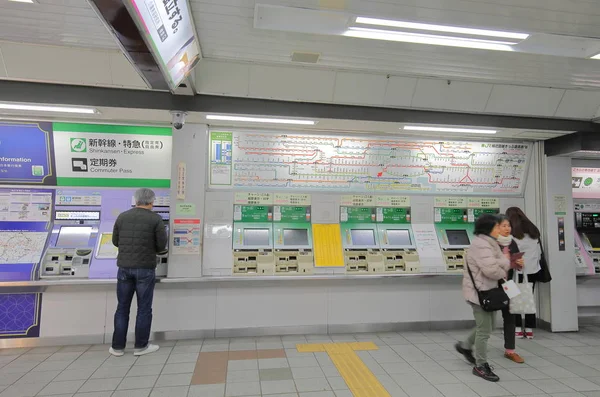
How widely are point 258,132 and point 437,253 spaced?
119 inches

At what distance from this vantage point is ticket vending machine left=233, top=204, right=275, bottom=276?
14.1ft

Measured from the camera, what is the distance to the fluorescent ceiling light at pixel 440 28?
8.48 feet

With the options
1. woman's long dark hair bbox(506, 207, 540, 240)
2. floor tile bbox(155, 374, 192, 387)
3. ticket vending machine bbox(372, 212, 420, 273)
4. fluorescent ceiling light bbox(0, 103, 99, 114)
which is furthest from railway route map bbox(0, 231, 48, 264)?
woman's long dark hair bbox(506, 207, 540, 240)

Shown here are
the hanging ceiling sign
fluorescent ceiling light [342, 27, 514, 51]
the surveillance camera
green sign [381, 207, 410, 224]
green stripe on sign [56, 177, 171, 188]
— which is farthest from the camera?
green sign [381, 207, 410, 224]

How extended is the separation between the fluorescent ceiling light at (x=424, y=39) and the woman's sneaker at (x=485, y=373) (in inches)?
116

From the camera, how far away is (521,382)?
3.19 metres

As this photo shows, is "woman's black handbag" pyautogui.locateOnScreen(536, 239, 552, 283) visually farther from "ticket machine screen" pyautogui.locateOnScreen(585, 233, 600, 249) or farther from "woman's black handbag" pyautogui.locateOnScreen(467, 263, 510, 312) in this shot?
"woman's black handbag" pyautogui.locateOnScreen(467, 263, 510, 312)

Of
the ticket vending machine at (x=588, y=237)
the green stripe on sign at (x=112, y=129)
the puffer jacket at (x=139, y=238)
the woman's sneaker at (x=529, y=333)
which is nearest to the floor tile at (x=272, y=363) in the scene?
the puffer jacket at (x=139, y=238)

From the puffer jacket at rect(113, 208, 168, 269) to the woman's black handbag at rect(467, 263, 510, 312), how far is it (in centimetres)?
337

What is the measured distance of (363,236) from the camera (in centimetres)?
474

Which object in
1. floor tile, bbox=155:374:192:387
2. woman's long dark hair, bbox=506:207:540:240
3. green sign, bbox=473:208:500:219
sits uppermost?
green sign, bbox=473:208:500:219

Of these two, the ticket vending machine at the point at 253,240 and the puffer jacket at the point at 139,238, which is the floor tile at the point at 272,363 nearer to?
the ticket vending machine at the point at 253,240

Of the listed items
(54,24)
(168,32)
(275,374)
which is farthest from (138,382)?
(54,24)

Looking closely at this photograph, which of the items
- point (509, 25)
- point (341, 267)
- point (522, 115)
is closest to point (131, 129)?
point (341, 267)
